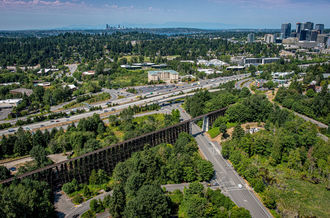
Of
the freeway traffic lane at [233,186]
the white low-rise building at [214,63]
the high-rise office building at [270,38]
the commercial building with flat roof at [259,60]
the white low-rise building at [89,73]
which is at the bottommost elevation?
the freeway traffic lane at [233,186]

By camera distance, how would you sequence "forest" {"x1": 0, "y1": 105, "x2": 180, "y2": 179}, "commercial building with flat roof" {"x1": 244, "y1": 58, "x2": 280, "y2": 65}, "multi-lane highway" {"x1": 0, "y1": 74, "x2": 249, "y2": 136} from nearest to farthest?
1. "forest" {"x1": 0, "y1": 105, "x2": 180, "y2": 179}
2. "multi-lane highway" {"x1": 0, "y1": 74, "x2": 249, "y2": 136}
3. "commercial building with flat roof" {"x1": 244, "y1": 58, "x2": 280, "y2": 65}

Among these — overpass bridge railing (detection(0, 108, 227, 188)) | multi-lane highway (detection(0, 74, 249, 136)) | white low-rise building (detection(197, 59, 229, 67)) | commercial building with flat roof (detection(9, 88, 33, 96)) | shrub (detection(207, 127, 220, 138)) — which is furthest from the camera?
white low-rise building (detection(197, 59, 229, 67))

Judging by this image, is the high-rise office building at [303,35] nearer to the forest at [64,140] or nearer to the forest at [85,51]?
the forest at [85,51]

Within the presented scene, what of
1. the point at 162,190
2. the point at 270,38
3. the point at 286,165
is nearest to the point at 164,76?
the point at 286,165

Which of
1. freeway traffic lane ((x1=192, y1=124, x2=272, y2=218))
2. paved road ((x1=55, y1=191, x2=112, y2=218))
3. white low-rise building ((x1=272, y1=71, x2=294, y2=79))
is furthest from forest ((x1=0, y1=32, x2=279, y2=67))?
paved road ((x1=55, y1=191, x2=112, y2=218))

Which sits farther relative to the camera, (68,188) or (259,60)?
(259,60)

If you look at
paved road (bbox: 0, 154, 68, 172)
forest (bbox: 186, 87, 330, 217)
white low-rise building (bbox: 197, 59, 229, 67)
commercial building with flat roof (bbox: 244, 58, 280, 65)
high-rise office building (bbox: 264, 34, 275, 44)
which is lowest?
paved road (bbox: 0, 154, 68, 172)

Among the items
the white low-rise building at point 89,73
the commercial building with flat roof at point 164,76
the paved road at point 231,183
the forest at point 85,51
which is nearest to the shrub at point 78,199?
the paved road at point 231,183

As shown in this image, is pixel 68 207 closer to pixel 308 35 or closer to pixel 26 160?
pixel 26 160

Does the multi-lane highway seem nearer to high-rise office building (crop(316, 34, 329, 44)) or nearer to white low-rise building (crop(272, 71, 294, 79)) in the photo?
white low-rise building (crop(272, 71, 294, 79))
